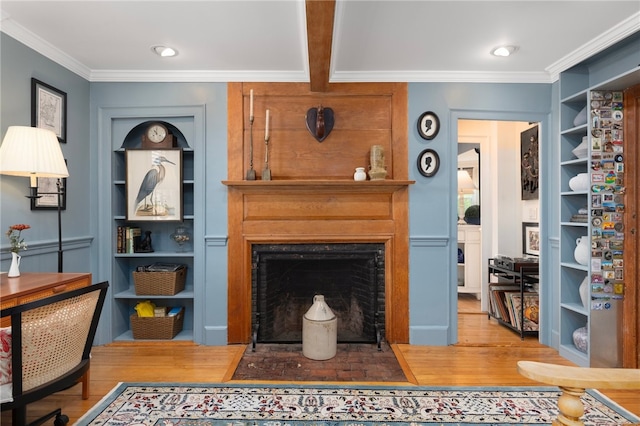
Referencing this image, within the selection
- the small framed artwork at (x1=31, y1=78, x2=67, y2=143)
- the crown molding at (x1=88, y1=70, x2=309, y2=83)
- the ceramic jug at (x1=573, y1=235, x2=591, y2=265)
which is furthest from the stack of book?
the small framed artwork at (x1=31, y1=78, x2=67, y2=143)

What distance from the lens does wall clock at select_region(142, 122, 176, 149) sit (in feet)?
10.8

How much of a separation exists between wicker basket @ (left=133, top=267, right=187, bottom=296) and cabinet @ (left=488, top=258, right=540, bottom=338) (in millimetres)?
3176

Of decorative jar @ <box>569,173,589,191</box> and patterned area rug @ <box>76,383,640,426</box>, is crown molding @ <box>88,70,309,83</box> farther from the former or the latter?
patterned area rug @ <box>76,383,640,426</box>

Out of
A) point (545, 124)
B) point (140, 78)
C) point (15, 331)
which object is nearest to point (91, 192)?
point (140, 78)

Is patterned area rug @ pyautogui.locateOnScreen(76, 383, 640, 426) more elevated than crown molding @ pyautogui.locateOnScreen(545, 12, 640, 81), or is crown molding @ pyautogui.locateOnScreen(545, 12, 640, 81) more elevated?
crown molding @ pyautogui.locateOnScreen(545, 12, 640, 81)

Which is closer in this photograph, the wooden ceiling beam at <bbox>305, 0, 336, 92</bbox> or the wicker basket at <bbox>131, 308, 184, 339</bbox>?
the wooden ceiling beam at <bbox>305, 0, 336, 92</bbox>

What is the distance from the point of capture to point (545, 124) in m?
3.29

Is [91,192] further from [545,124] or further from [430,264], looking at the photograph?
[545,124]

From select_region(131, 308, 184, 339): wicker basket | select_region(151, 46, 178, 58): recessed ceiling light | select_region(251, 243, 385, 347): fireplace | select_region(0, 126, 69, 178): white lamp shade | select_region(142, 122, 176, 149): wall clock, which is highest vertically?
select_region(151, 46, 178, 58): recessed ceiling light

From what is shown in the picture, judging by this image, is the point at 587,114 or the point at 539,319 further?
the point at 539,319

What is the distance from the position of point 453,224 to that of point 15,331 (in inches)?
120

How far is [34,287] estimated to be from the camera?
76.9 inches

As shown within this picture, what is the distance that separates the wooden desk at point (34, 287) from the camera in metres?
1.82

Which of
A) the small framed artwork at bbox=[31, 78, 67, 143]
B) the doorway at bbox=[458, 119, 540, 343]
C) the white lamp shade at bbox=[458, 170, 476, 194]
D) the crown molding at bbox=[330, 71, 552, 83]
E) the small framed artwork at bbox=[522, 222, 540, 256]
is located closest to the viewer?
the small framed artwork at bbox=[31, 78, 67, 143]
